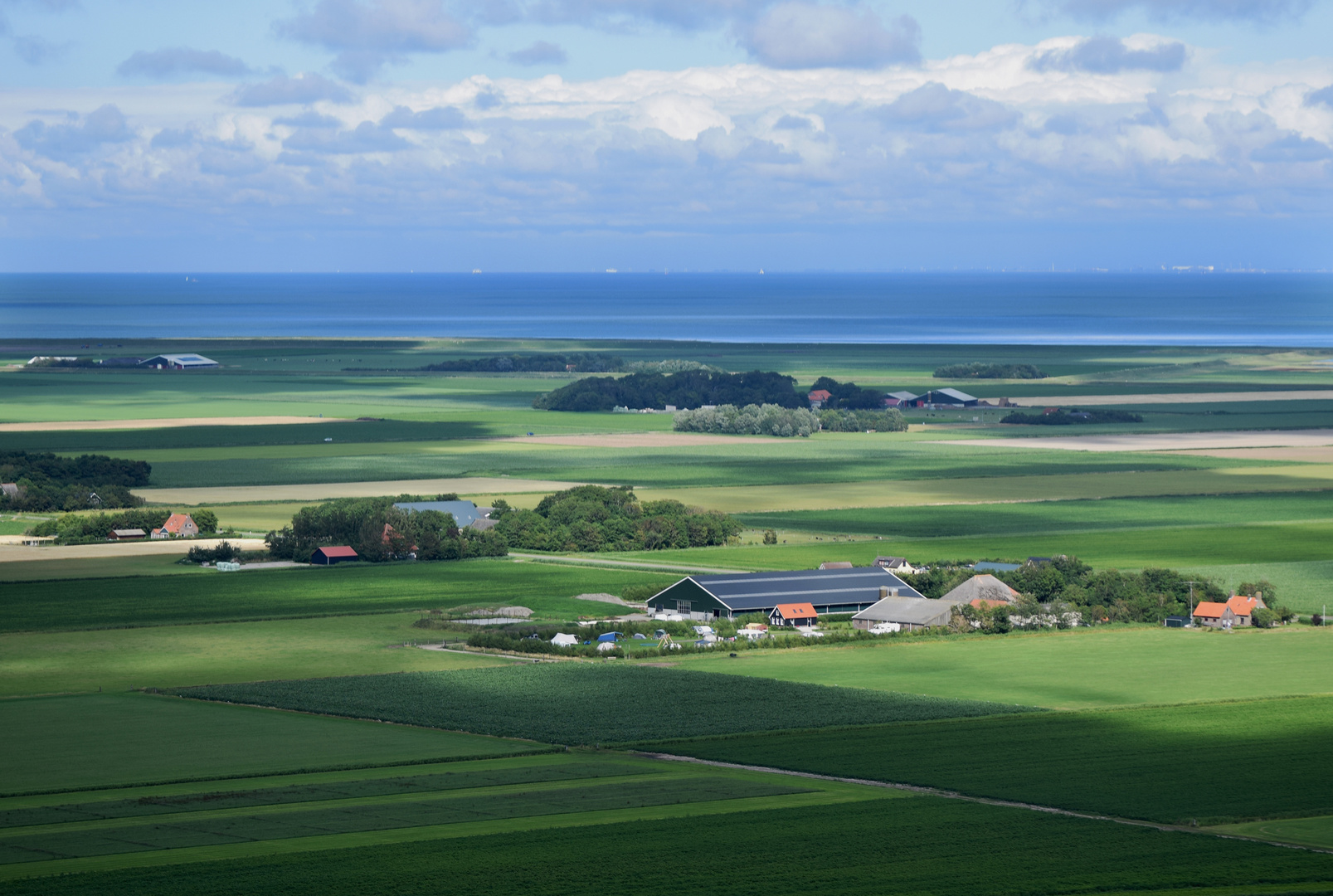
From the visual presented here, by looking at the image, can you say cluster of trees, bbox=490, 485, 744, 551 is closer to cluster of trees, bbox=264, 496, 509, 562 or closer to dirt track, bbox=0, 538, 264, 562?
cluster of trees, bbox=264, 496, 509, 562

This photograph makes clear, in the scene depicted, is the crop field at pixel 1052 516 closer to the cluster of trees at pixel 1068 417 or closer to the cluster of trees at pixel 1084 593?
the cluster of trees at pixel 1084 593

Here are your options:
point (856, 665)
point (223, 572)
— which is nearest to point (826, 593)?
point (856, 665)

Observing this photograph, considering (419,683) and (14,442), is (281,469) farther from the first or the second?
(419,683)

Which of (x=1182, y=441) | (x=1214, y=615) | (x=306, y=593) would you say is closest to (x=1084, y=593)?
(x=1214, y=615)

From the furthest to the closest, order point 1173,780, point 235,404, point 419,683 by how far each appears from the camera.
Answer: point 235,404 < point 419,683 < point 1173,780

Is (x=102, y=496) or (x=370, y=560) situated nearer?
→ (x=370, y=560)

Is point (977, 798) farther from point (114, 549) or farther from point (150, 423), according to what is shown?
point (150, 423)

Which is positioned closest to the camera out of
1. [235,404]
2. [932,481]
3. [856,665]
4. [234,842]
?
[234,842]
